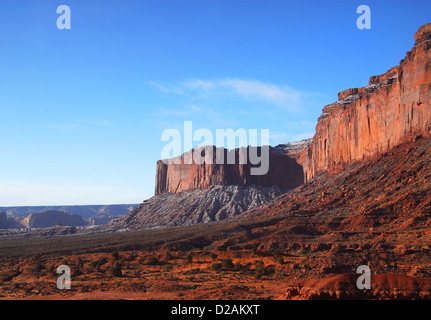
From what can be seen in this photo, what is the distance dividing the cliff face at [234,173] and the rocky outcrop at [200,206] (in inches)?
114

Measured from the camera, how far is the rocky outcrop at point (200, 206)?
99.4m

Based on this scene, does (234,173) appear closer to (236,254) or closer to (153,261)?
(236,254)

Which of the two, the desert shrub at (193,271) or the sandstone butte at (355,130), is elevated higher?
the sandstone butte at (355,130)

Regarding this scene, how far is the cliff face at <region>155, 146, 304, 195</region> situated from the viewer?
111688 mm

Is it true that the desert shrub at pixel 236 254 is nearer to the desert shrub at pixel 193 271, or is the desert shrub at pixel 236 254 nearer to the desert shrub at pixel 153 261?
the desert shrub at pixel 193 271

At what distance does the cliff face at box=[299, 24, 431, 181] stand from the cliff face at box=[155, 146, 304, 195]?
17.5 metres

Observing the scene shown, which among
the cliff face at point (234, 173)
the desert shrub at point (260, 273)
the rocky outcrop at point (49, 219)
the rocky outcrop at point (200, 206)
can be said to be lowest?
the rocky outcrop at point (49, 219)

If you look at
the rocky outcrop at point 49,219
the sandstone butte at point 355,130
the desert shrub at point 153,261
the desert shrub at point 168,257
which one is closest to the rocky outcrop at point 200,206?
the sandstone butte at point 355,130

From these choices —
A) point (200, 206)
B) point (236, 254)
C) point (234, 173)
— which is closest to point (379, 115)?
point (236, 254)

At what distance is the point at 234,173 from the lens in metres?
116

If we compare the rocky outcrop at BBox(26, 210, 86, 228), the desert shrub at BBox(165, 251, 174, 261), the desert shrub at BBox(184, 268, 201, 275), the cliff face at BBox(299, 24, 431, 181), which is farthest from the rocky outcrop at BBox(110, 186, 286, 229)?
the rocky outcrop at BBox(26, 210, 86, 228)

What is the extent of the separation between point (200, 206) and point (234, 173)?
1706cm

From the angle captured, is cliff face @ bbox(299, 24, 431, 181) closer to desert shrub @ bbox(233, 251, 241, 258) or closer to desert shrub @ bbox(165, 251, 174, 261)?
desert shrub @ bbox(233, 251, 241, 258)
